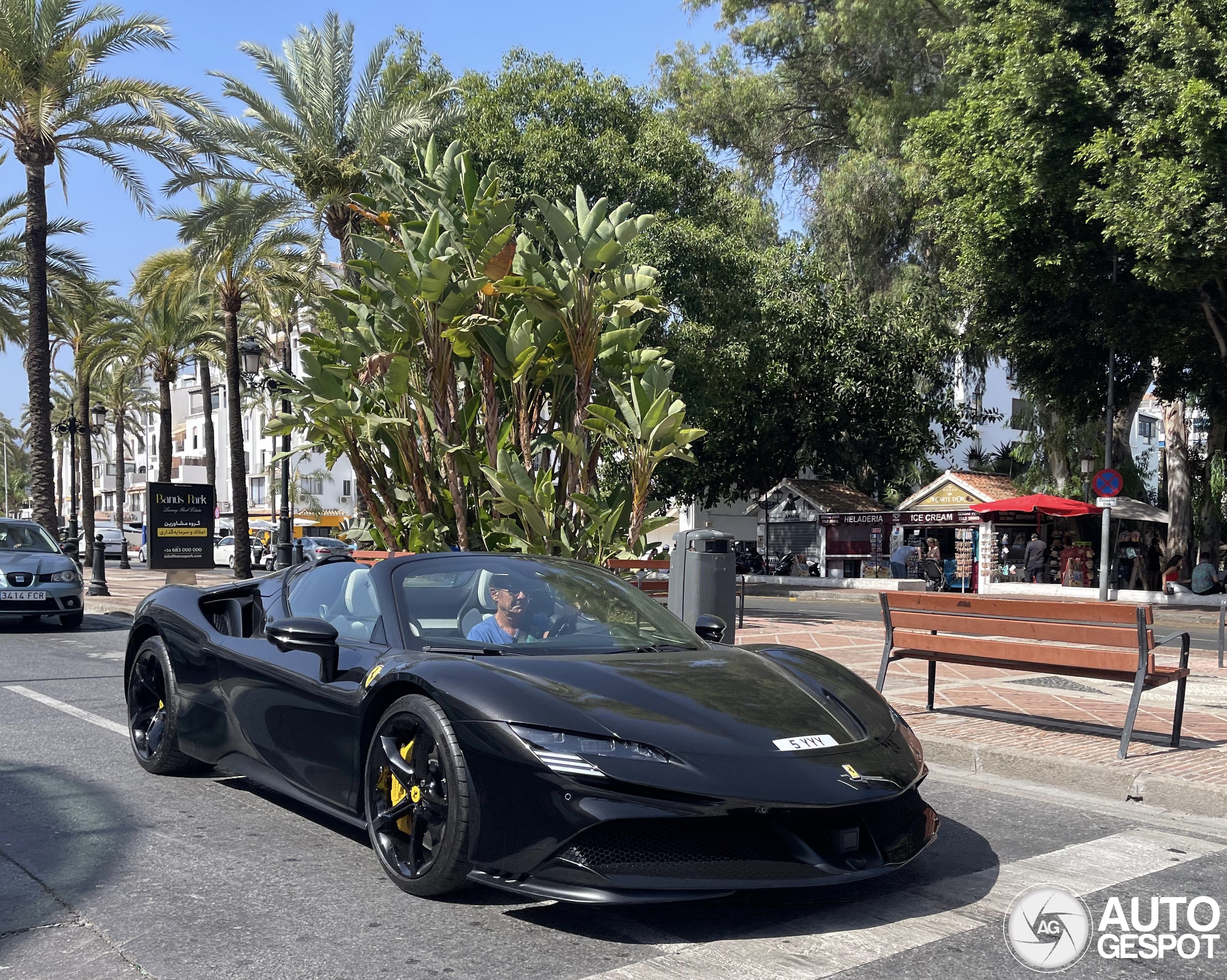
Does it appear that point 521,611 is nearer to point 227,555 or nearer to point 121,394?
point 227,555

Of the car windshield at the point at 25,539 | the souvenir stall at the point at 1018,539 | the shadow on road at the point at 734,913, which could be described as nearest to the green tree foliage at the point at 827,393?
the souvenir stall at the point at 1018,539

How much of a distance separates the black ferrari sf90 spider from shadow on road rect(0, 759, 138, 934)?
58cm

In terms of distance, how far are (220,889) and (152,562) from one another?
55.7 feet

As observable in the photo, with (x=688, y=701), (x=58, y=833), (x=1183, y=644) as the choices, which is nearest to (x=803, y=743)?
(x=688, y=701)

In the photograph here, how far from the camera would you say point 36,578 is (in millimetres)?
15102

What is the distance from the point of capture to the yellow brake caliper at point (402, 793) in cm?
406

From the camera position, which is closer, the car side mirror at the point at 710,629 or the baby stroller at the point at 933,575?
the car side mirror at the point at 710,629

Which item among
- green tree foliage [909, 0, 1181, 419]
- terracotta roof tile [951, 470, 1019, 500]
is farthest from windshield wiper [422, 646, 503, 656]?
terracotta roof tile [951, 470, 1019, 500]

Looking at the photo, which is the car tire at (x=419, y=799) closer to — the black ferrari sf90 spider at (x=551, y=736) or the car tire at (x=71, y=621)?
the black ferrari sf90 spider at (x=551, y=736)

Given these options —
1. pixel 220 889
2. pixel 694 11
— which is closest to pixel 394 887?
pixel 220 889

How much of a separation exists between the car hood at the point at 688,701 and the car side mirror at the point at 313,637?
728 millimetres

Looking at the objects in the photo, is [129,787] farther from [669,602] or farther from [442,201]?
[442,201]

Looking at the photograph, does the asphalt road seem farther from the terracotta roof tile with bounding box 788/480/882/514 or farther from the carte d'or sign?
the terracotta roof tile with bounding box 788/480/882/514

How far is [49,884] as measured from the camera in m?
4.22
